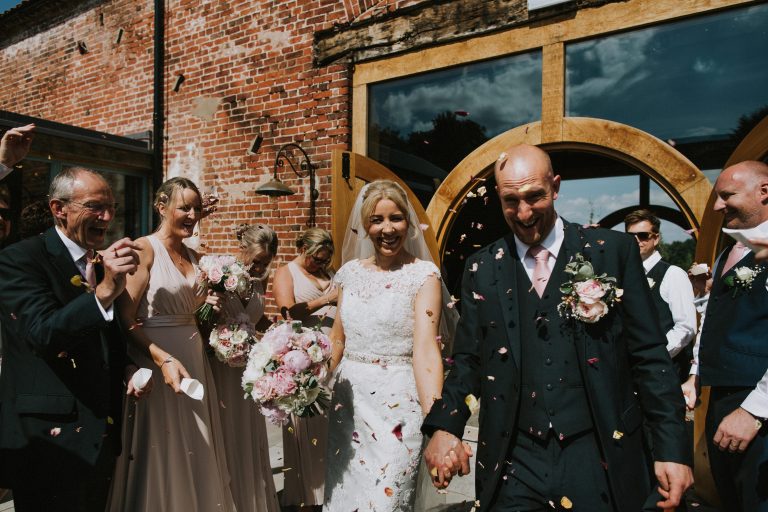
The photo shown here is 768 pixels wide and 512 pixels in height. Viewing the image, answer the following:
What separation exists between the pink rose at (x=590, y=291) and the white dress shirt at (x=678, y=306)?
2.10 metres

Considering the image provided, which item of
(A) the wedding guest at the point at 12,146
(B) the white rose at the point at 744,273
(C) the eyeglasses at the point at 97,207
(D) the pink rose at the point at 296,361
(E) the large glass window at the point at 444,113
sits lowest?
(D) the pink rose at the point at 296,361

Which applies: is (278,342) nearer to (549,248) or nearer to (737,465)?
(549,248)

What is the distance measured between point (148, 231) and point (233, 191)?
2.43 meters

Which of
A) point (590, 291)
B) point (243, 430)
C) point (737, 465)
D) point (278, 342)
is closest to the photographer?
point (590, 291)

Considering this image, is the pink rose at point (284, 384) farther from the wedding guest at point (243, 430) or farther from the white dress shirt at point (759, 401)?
the white dress shirt at point (759, 401)

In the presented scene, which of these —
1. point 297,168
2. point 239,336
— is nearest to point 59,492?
point 239,336

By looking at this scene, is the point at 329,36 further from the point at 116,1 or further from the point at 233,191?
the point at 116,1

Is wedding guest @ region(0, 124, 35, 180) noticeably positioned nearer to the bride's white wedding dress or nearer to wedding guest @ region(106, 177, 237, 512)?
wedding guest @ region(106, 177, 237, 512)

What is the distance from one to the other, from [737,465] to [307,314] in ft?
9.64

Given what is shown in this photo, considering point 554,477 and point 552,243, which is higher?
point 552,243

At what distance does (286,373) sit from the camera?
8.90 feet

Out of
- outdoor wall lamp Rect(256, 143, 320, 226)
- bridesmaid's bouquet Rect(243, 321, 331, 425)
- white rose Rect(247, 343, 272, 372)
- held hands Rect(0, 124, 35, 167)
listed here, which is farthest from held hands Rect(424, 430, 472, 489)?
outdoor wall lamp Rect(256, 143, 320, 226)

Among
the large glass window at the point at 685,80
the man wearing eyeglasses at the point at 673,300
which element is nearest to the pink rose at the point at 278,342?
the man wearing eyeglasses at the point at 673,300

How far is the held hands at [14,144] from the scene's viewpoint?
2629 mm
